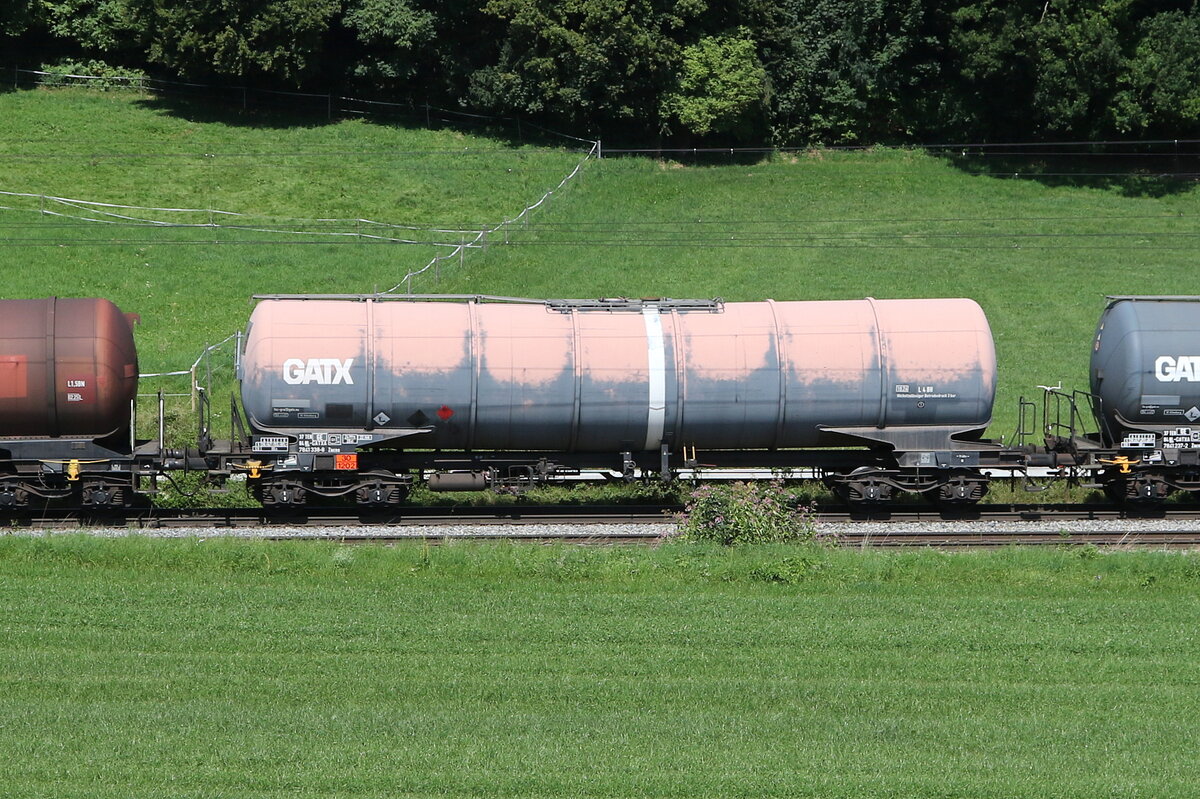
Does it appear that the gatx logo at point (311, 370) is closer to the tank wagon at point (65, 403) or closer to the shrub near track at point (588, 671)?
the tank wagon at point (65, 403)

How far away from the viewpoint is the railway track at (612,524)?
21656mm

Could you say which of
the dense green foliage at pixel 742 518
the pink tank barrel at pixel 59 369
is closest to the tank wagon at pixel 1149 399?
the dense green foliage at pixel 742 518

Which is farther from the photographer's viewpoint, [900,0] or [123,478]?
[900,0]

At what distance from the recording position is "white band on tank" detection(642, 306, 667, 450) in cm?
2192

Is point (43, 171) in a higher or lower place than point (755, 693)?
higher

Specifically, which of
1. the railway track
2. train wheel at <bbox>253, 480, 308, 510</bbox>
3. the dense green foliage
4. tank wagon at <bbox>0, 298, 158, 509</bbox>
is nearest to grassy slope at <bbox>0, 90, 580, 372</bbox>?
tank wagon at <bbox>0, 298, 158, 509</bbox>

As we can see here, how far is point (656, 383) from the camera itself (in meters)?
21.9

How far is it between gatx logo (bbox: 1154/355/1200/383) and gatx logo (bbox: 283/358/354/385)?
48.0 ft

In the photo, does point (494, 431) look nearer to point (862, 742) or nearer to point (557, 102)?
point (862, 742)

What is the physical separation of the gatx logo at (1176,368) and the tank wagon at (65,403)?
18162mm

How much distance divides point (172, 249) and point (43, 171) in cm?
960

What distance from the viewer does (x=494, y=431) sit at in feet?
72.2

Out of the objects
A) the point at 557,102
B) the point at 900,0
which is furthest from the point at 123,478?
the point at 900,0

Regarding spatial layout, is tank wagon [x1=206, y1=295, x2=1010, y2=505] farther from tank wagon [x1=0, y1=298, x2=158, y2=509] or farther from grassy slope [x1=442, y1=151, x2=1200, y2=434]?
grassy slope [x1=442, y1=151, x2=1200, y2=434]
